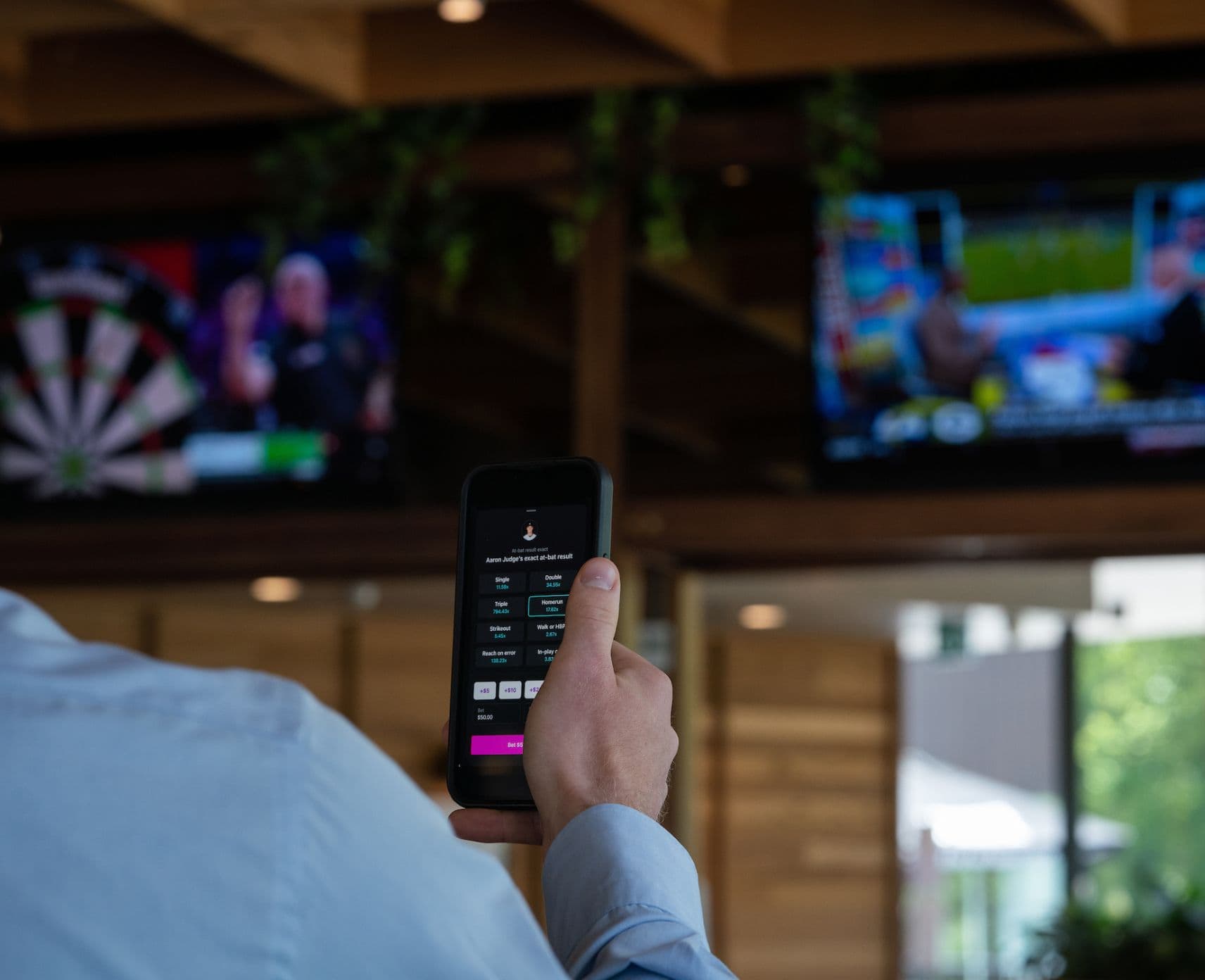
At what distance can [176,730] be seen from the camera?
26.7 inches

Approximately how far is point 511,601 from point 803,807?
6.75 metres

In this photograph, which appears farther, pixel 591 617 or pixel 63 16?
pixel 63 16

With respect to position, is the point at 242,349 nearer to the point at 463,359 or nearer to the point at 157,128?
the point at 157,128

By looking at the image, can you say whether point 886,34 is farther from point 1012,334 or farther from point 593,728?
point 593,728

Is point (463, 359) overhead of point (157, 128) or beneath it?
beneath

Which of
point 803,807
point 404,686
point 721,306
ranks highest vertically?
point 721,306

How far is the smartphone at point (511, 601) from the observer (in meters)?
1.10

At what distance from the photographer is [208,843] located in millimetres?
660

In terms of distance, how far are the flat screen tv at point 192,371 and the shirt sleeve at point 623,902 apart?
2.67 metres

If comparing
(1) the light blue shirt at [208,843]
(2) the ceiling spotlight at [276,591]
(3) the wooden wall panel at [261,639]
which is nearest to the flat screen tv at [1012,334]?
(2) the ceiling spotlight at [276,591]

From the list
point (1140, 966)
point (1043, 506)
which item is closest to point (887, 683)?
point (1140, 966)

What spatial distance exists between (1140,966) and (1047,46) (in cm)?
458

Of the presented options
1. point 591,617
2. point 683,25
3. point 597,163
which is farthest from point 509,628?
point 597,163

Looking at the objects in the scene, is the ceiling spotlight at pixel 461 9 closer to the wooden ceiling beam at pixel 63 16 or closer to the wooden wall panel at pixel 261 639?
the wooden ceiling beam at pixel 63 16
